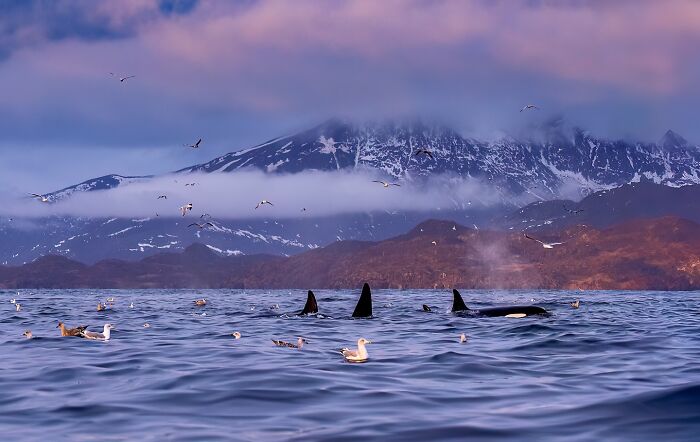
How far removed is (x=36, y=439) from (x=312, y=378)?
27.7 ft

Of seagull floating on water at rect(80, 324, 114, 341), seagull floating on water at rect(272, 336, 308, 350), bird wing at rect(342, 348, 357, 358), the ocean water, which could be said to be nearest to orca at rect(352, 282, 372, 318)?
the ocean water

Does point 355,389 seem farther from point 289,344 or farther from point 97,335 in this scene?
point 97,335

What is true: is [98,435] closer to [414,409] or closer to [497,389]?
[414,409]

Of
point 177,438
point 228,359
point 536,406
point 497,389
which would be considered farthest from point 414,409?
point 228,359

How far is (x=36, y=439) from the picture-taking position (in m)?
14.5

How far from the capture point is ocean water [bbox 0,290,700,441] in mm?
15086

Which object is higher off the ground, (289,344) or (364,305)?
(364,305)

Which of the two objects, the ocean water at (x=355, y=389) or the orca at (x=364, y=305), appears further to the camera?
the orca at (x=364, y=305)

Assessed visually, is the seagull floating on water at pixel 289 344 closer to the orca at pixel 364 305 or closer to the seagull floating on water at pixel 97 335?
the seagull floating on water at pixel 97 335

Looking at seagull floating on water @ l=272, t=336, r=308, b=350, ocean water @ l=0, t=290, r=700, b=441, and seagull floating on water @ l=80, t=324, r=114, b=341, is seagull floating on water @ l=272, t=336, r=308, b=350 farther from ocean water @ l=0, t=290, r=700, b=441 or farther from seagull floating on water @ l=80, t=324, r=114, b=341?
seagull floating on water @ l=80, t=324, r=114, b=341

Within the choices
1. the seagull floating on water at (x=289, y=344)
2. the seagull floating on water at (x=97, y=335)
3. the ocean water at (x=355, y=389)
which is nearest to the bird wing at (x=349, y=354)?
the ocean water at (x=355, y=389)

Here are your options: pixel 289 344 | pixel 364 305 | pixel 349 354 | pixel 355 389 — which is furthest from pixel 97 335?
pixel 364 305

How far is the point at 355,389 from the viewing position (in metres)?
20.0

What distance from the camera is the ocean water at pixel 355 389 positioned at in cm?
1509
